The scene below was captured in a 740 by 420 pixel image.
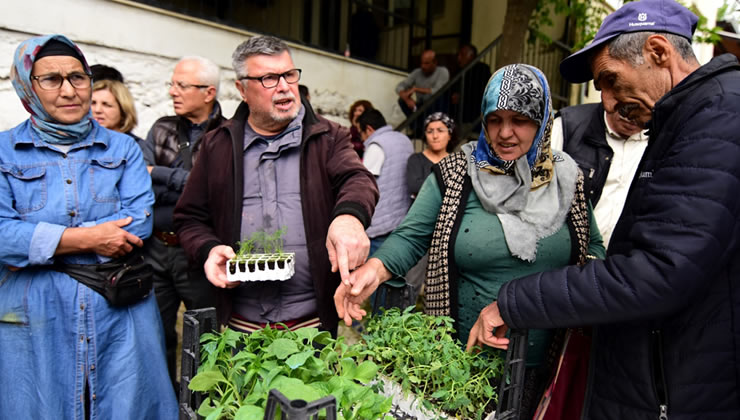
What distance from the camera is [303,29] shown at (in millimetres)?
6848

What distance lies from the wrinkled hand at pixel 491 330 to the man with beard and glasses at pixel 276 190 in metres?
0.70

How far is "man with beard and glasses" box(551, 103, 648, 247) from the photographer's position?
7.52 feet

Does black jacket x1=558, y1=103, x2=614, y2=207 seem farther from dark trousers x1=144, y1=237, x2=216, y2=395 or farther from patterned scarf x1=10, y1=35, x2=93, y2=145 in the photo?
patterned scarf x1=10, y1=35, x2=93, y2=145

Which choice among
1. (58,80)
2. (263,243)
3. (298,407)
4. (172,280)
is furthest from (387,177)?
(298,407)

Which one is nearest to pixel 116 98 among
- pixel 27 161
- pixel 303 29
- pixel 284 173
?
pixel 27 161

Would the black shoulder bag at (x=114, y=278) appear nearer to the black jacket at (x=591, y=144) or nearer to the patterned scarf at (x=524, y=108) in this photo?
the patterned scarf at (x=524, y=108)

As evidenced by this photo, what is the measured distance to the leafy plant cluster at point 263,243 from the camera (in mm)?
1722

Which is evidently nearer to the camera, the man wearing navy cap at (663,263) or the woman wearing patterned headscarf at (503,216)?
the man wearing navy cap at (663,263)

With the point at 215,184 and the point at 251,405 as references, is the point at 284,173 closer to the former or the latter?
the point at 215,184

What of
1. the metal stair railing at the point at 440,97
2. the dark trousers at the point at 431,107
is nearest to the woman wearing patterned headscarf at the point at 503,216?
the metal stair railing at the point at 440,97

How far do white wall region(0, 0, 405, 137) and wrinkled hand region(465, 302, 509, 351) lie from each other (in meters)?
3.99

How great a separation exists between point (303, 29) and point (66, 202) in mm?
5551

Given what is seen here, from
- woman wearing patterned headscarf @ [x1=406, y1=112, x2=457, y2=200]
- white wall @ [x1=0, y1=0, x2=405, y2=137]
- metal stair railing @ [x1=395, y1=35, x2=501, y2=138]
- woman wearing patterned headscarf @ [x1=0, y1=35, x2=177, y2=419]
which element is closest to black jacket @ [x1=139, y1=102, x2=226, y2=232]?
woman wearing patterned headscarf @ [x1=0, y1=35, x2=177, y2=419]

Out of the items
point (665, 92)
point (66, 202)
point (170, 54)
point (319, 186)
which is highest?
point (170, 54)
